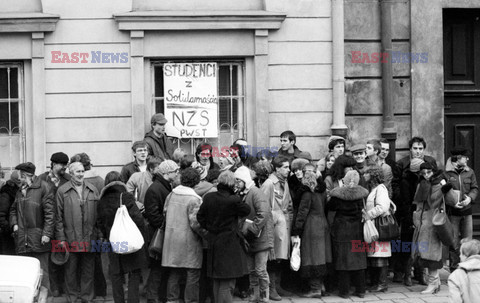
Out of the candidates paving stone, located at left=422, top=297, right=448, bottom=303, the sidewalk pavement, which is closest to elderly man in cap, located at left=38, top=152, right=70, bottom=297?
the sidewalk pavement

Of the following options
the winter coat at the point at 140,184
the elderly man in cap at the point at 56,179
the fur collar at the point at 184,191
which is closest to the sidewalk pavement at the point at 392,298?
the elderly man in cap at the point at 56,179

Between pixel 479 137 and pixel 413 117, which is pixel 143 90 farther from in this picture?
pixel 479 137

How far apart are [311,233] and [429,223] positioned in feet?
5.16

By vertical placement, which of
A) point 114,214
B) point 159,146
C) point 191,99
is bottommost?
point 114,214

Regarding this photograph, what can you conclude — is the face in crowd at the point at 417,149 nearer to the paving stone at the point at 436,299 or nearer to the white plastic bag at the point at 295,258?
the paving stone at the point at 436,299

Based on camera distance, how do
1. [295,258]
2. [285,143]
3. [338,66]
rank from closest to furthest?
[295,258], [285,143], [338,66]

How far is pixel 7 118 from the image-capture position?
12.5m

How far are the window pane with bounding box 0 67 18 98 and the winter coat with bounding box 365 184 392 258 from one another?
18.6 ft

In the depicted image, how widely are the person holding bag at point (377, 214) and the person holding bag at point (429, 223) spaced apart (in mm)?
425

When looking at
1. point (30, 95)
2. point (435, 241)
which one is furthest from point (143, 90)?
point (435, 241)

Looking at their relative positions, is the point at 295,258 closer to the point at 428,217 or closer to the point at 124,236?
the point at 428,217

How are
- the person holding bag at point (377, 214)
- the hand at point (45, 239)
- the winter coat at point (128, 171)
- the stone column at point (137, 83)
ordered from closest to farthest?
the hand at point (45, 239)
the person holding bag at point (377, 214)
the winter coat at point (128, 171)
the stone column at point (137, 83)

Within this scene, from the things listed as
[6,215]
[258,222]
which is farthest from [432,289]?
[6,215]

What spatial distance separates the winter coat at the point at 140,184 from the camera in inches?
416
